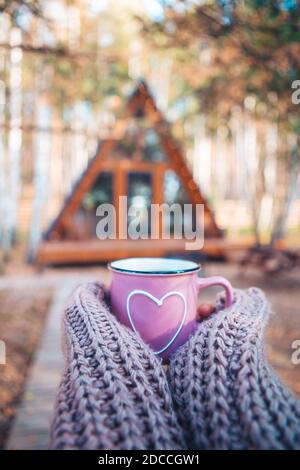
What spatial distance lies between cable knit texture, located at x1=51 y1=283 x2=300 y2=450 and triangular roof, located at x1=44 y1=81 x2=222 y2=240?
21.1ft

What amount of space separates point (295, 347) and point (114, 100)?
40.9 feet

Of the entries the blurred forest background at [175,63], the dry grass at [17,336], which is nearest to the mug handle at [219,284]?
the dry grass at [17,336]

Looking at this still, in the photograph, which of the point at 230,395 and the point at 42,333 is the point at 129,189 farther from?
the point at 230,395

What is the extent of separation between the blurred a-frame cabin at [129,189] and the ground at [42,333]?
440 mm

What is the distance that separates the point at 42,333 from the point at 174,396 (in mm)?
3673

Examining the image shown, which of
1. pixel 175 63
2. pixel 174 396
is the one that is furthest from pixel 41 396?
pixel 175 63

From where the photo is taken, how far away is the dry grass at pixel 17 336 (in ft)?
8.61

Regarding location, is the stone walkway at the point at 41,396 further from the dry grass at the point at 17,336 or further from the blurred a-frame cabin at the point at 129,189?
the blurred a-frame cabin at the point at 129,189

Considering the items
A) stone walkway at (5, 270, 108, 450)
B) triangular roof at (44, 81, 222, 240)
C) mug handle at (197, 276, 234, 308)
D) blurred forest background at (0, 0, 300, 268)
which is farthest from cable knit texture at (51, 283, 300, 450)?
triangular roof at (44, 81, 222, 240)

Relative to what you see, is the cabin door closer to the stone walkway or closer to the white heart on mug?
the stone walkway

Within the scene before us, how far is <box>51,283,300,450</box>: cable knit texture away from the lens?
0.58m

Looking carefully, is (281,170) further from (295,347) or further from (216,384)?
(216,384)

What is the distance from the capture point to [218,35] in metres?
2.92
